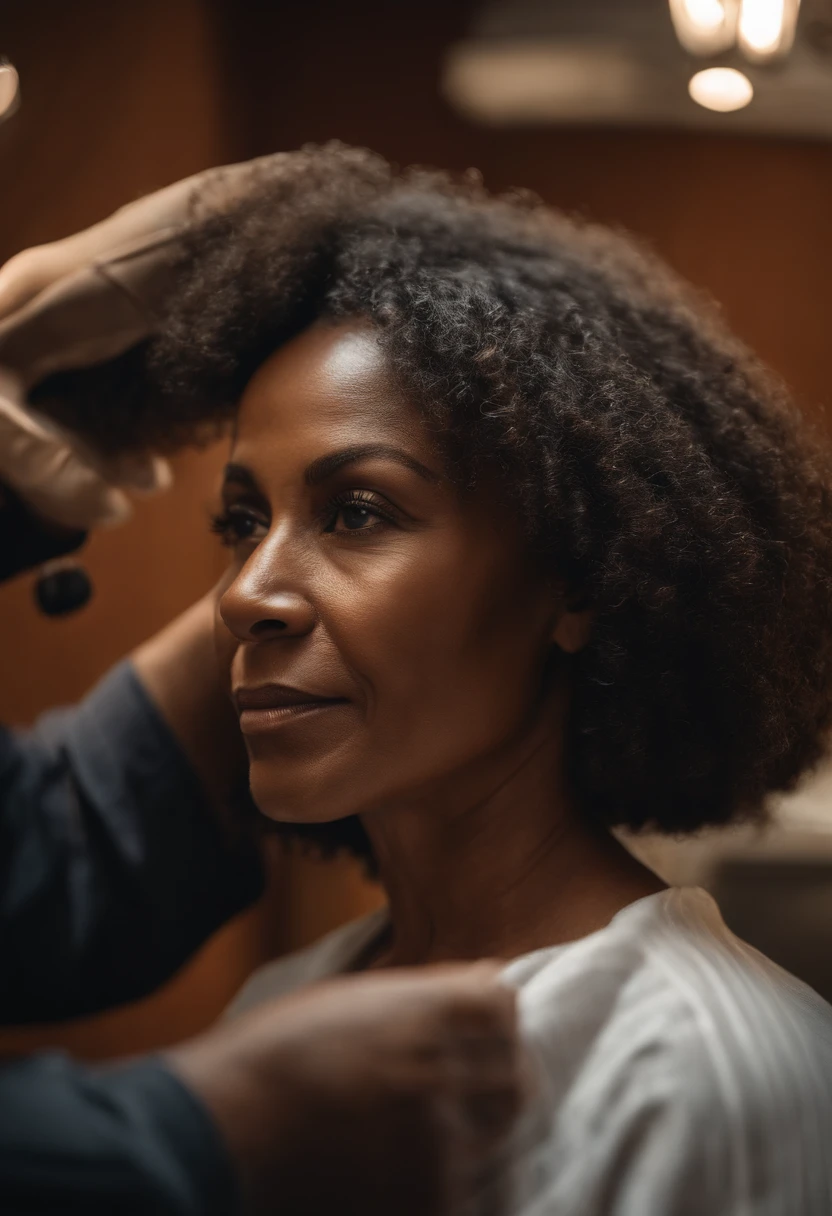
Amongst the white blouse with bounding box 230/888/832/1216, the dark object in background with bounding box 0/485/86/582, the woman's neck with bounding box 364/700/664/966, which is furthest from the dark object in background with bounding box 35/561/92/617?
the white blouse with bounding box 230/888/832/1216

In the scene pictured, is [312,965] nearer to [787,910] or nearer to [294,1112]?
[787,910]

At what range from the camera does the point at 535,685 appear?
0.71 metres

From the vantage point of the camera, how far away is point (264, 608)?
63 centimetres

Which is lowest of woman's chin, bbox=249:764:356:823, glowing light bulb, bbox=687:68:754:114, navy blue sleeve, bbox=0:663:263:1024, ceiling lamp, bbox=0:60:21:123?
navy blue sleeve, bbox=0:663:263:1024

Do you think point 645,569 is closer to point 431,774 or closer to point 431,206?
point 431,774

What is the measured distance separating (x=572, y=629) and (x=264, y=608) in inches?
Result: 7.5

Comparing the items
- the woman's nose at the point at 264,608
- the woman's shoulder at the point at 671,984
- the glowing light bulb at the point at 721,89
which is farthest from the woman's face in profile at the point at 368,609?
the glowing light bulb at the point at 721,89

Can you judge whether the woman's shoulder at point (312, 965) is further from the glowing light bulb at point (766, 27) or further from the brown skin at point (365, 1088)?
the glowing light bulb at point (766, 27)

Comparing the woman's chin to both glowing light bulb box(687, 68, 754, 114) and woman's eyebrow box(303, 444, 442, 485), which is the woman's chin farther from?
glowing light bulb box(687, 68, 754, 114)

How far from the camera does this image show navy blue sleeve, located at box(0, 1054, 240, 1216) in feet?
1.21

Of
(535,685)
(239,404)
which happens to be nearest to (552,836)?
(535,685)

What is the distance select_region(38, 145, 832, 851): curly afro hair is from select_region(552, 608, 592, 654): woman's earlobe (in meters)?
0.01

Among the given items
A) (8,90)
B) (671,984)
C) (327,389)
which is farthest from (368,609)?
(8,90)

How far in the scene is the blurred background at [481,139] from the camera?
0.69m
